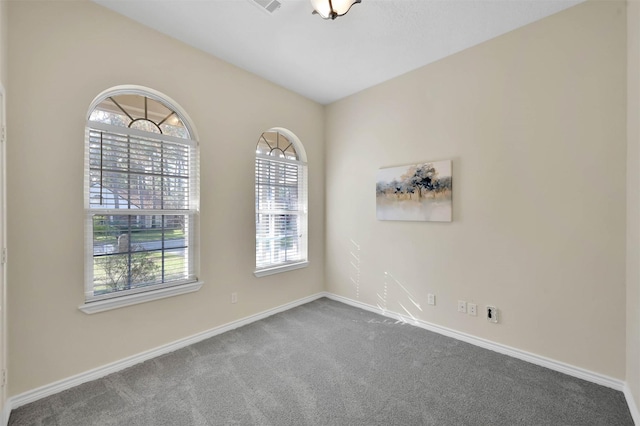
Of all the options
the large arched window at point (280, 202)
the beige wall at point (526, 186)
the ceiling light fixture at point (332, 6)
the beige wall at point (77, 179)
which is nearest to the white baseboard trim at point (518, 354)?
the beige wall at point (526, 186)

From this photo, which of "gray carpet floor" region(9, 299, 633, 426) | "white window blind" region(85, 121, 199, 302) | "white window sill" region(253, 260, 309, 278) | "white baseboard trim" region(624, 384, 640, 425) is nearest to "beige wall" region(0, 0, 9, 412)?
"gray carpet floor" region(9, 299, 633, 426)

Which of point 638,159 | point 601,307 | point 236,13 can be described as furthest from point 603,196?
point 236,13

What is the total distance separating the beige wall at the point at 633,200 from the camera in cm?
177

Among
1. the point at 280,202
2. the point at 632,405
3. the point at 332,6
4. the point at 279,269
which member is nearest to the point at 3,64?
the point at 332,6

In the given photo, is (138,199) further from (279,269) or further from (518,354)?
(518,354)

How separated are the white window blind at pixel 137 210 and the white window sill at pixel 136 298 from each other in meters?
0.05

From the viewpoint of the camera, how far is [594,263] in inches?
84.7

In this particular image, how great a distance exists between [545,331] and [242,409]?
8.35 ft

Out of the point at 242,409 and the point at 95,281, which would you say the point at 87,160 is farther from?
the point at 242,409

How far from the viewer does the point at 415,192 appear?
3.17 metres

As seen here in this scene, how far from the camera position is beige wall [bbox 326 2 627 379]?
82.7 inches

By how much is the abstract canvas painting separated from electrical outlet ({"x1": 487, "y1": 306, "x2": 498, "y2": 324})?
0.93 meters

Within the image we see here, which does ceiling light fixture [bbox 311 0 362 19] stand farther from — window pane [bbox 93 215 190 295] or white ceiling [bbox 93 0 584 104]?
window pane [bbox 93 215 190 295]

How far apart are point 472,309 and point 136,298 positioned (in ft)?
10.4
